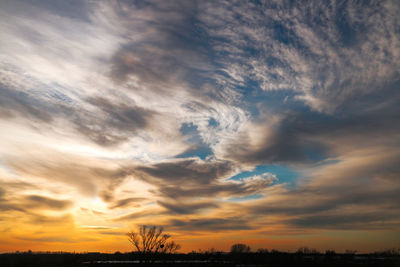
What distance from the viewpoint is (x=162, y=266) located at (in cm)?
11019

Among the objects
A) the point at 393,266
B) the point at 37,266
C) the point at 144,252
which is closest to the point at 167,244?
the point at 144,252

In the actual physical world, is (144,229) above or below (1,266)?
above

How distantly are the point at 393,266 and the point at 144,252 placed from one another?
96892mm

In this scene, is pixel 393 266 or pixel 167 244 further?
pixel 167 244

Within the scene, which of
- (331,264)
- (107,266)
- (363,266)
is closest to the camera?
(363,266)

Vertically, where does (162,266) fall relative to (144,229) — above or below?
below

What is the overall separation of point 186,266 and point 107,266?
113 feet

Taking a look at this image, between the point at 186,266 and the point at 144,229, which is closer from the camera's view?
the point at 186,266

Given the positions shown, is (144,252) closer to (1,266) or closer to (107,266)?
(107,266)

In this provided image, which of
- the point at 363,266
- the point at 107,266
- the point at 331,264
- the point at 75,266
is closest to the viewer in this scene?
the point at 75,266

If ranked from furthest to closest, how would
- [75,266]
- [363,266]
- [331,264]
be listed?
[331,264]
[363,266]
[75,266]

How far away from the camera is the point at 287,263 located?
11731cm

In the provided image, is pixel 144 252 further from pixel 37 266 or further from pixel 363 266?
pixel 363 266

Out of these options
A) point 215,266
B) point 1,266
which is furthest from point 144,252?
point 1,266
